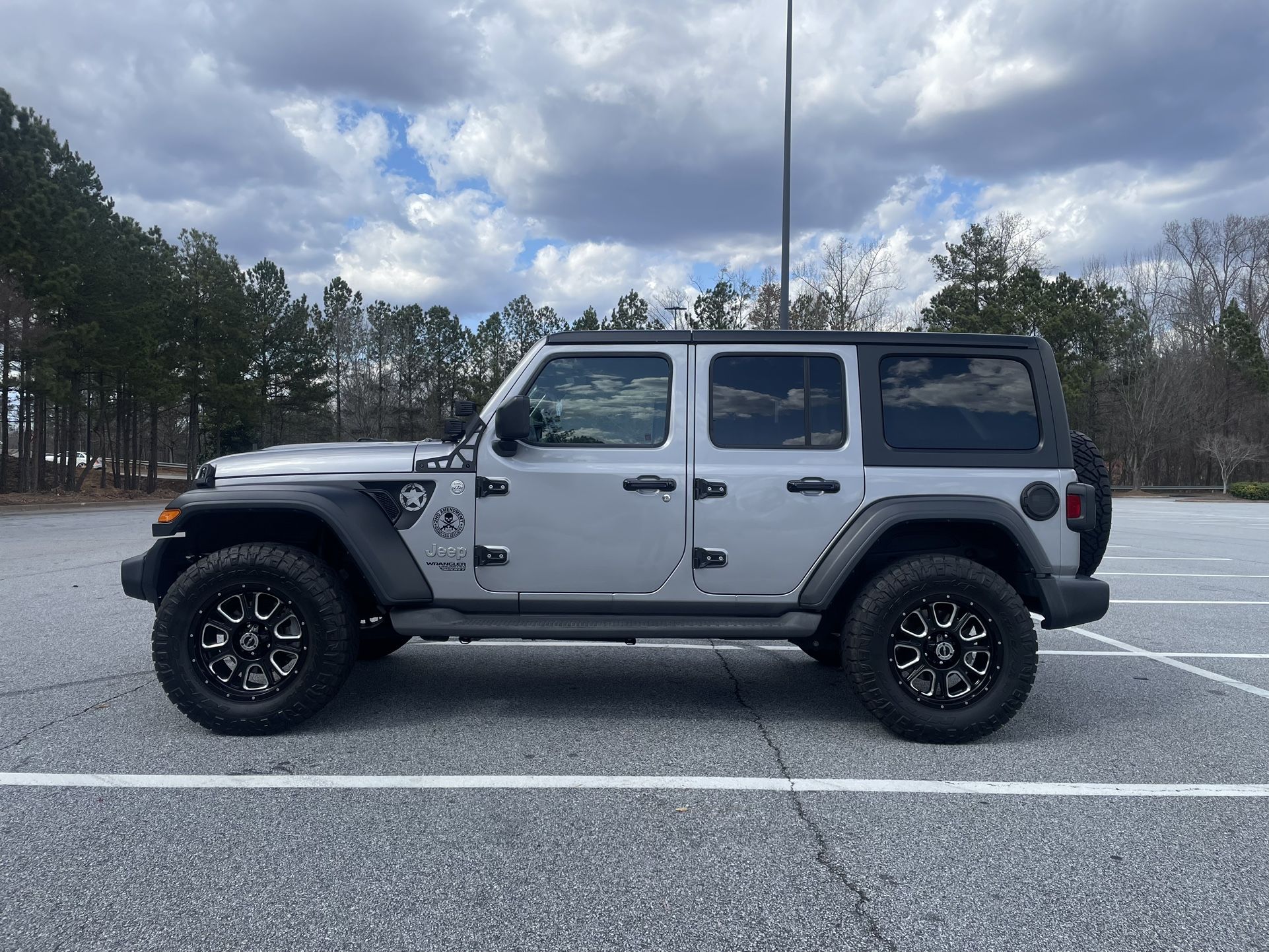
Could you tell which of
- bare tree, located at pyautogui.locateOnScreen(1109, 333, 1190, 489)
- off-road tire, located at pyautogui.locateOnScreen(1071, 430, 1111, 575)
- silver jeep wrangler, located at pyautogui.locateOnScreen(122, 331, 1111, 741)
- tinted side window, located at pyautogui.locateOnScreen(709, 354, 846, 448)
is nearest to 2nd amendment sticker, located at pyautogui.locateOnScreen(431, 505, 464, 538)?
silver jeep wrangler, located at pyautogui.locateOnScreen(122, 331, 1111, 741)

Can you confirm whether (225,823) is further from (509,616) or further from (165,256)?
(165,256)

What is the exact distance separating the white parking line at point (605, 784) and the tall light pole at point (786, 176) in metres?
11.2

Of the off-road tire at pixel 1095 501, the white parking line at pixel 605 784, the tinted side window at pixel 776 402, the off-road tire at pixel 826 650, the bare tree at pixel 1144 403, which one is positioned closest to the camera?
the white parking line at pixel 605 784

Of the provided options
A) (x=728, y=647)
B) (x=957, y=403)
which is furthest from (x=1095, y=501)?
(x=728, y=647)

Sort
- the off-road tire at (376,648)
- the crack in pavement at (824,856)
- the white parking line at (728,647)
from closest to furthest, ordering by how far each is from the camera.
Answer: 1. the crack in pavement at (824,856)
2. the off-road tire at (376,648)
3. the white parking line at (728,647)

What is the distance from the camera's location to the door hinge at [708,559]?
14.6 ft

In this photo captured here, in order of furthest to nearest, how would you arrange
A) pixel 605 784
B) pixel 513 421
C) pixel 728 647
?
pixel 728 647, pixel 513 421, pixel 605 784

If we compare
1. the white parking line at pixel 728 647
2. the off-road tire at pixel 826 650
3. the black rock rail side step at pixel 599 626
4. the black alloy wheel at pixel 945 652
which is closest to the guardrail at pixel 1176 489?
the white parking line at pixel 728 647

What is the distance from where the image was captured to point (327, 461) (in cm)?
450

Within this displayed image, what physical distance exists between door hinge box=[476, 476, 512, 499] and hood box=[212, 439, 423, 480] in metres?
0.27

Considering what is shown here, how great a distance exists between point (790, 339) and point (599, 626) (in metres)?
1.76

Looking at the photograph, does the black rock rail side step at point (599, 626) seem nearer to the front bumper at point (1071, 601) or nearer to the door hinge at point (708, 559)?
the door hinge at point (708, 559)

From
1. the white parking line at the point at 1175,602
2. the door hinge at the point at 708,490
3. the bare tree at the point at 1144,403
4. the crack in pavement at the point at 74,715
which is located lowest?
the white parking line at the point at 1175,602

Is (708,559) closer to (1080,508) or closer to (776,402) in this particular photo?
(776,402)
